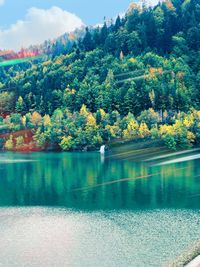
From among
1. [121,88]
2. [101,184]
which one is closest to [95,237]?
[101,184]

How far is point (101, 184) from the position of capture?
3456 cm

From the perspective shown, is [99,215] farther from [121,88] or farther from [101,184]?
[121,88]

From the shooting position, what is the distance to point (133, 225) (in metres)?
21.9

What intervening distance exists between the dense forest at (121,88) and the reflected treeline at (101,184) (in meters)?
16.8

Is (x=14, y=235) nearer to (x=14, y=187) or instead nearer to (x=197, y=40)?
(x=14, y=187)

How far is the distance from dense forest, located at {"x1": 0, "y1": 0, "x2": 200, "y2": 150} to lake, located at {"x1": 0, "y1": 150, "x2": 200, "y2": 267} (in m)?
21.9

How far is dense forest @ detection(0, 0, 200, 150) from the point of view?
216 ft

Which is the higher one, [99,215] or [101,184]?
[99,215]

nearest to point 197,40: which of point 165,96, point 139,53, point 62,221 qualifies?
point 139,53

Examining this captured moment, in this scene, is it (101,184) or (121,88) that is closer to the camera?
(101,184)

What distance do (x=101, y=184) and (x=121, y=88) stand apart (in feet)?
132

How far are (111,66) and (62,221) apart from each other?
192ft

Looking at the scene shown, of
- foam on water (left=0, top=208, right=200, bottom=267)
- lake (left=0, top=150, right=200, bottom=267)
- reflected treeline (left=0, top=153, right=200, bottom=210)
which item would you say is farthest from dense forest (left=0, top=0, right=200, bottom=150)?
foam on water (left=0, top=208, right=200, bottom=267)

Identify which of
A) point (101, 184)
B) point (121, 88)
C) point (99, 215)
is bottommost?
point (101, 184)
